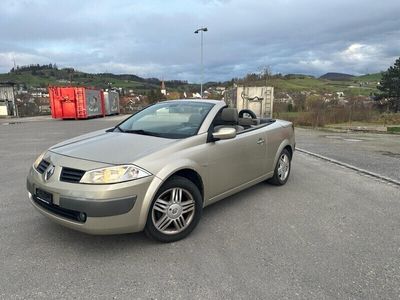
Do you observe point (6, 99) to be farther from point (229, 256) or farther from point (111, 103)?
point (229, 256)

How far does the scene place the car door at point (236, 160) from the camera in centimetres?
379

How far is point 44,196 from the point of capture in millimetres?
3137

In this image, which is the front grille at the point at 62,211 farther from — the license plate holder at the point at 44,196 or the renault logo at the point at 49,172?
the renault logo at the point at 49,172

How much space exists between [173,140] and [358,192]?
11.4 feet

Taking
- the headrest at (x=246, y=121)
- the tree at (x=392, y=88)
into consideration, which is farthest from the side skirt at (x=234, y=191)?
the tree at (x=392, y=88)

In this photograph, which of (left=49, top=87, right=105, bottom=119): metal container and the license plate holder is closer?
the license plate holder

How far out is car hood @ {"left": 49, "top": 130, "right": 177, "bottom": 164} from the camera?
3109 mm

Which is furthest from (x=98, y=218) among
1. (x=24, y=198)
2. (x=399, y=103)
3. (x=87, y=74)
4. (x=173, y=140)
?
(x=87, y=74)

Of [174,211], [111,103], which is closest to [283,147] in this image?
[174,211]

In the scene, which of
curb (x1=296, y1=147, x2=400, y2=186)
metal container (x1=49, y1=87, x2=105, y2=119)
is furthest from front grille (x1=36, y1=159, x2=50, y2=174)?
metal container (x1=49, y1=87, x2=105, y2=119)

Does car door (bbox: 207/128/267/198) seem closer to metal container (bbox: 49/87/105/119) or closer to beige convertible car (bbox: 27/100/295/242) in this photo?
beige convertible car (bbox: 27/100/295/242)

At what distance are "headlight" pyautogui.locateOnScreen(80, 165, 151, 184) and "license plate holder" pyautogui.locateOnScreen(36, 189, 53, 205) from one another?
17.2 inches

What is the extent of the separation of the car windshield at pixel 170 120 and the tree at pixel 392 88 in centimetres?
5917

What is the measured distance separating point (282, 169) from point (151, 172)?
123 inches
